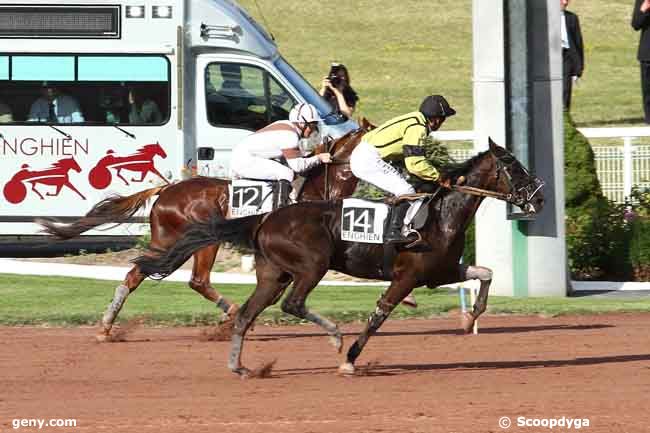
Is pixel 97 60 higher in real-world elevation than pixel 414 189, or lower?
higher

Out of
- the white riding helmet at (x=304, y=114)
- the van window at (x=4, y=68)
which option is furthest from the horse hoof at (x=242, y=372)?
the van window at (x=4, y=68)

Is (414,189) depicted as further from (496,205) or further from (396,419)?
(496,205)

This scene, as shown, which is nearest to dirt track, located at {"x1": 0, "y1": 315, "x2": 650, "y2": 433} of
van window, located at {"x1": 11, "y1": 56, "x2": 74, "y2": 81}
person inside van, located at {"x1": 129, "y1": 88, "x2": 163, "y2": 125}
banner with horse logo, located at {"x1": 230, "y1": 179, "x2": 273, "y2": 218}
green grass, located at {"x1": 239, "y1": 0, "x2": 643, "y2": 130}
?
banner with horse logo, located at {"x1": 230, "y1": 179, "x2": 273, "y2": 218}

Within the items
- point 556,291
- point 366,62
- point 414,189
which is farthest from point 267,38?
point 366,62

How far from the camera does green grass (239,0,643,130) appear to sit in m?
31.5

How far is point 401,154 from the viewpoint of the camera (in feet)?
38.5

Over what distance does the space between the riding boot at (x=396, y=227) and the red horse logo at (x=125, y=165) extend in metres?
8.19

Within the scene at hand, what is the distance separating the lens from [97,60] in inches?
755

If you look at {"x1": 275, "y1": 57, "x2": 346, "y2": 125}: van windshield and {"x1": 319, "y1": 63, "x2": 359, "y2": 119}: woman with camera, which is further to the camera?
{"x1": 275, "y1": 57, "x2": 346, "y2": 125}: van windshield

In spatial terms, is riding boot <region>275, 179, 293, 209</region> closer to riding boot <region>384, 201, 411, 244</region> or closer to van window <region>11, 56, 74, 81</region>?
riding boot <region>384, 201, 411, 244</region>

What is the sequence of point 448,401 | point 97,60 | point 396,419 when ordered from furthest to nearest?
point 97,60 → point 448,401 → point 396,419

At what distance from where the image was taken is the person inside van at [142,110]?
19.1 metres

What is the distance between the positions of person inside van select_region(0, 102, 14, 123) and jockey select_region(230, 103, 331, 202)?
684 cm

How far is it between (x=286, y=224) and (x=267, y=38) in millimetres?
8657
